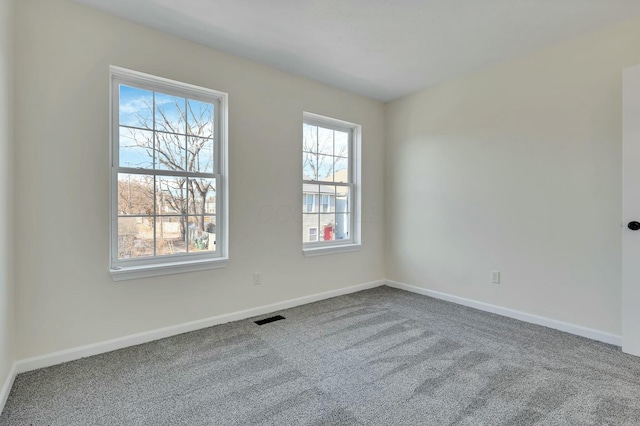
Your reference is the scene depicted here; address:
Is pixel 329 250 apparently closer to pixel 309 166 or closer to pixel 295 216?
pixel 295 216

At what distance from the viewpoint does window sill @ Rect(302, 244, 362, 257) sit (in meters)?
3.61

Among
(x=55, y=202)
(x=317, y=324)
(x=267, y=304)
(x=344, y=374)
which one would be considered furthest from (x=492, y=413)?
(x=55, y=202)

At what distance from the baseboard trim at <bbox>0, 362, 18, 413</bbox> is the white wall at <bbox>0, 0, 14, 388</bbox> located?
44 millimetres

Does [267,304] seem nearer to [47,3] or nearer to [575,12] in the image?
[47,3]

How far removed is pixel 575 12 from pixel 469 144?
4.51 ft

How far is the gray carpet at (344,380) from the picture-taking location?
5.44ft

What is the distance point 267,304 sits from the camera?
3.27 m

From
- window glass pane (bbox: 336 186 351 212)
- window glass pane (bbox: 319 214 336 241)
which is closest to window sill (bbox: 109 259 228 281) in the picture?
window glass pane (bbox: 319 214 336 241)

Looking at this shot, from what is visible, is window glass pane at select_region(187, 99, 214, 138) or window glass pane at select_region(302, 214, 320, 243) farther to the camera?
window glass pane at select_region(302, 214, 320, 243)

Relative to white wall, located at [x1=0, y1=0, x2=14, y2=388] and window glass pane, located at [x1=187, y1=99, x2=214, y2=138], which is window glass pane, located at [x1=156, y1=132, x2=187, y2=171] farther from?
white wall, located at [x1=0, y1=0, x2=14, y2=388]

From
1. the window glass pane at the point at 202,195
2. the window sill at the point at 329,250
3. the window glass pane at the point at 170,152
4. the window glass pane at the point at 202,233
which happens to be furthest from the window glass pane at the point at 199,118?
the window sill at the point at 329,250

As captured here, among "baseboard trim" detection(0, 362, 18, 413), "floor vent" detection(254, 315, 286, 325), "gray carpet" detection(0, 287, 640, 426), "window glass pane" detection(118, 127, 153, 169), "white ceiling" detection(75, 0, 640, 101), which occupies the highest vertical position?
"white ceiling" detection(75, 0, 640, 101)

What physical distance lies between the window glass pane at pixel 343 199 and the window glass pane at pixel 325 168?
205mm

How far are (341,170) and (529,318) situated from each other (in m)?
2.57
